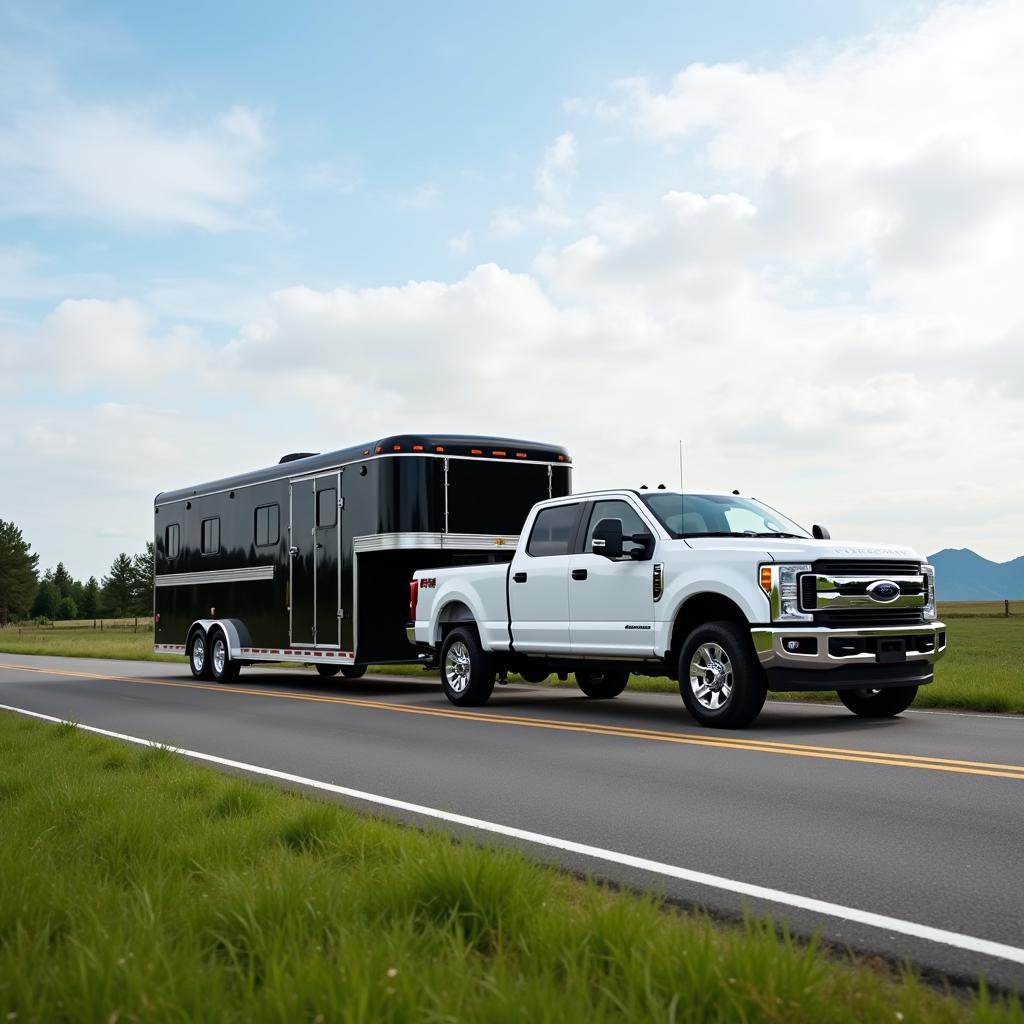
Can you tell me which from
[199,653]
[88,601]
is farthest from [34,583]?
[199,653]

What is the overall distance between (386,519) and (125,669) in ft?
44.0

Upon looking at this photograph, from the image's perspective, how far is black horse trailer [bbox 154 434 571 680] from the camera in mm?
16562

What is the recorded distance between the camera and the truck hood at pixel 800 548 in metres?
11.0

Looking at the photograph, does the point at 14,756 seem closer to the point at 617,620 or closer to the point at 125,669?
the point at 617,620

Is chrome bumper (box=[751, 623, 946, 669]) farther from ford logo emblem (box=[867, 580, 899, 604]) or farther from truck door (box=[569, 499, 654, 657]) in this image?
truck door (box=[569, 499, 654, 657])

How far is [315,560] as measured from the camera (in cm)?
1805

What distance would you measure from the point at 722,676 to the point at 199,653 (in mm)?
13095

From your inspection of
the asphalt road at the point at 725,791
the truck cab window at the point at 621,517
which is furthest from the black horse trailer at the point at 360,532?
the truck cab window at the point at 621,517

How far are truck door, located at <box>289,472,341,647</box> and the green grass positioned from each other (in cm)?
1176

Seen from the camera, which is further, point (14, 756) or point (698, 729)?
point (698, 729)

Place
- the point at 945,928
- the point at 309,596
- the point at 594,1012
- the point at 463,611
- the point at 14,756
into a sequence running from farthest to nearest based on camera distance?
the point at 309,596 → the point at 463,611 → the point at 14,756 → the point at 945,928 → the point at 594,1012

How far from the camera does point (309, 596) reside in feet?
59.7

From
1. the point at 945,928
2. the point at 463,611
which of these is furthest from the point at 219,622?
the point at 945,928

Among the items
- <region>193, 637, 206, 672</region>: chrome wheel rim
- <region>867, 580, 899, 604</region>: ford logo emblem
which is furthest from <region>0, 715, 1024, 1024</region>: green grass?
<region>193, 637, 206, 672</region>: chrome wheel rim
